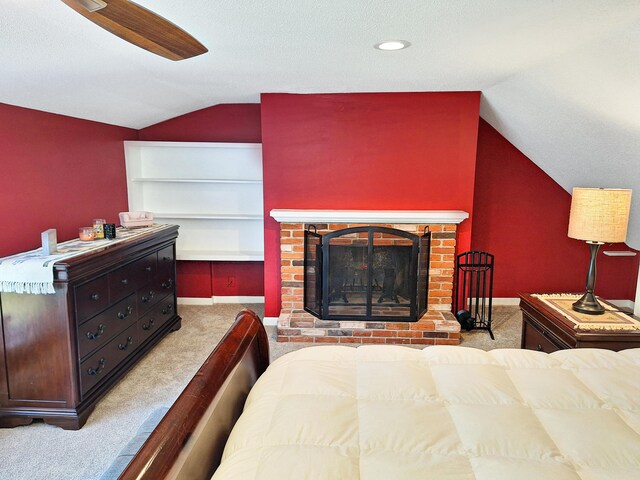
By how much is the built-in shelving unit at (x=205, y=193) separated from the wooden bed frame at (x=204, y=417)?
8.75 ft

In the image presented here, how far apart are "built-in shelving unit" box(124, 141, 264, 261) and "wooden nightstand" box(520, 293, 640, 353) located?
98.4 inches

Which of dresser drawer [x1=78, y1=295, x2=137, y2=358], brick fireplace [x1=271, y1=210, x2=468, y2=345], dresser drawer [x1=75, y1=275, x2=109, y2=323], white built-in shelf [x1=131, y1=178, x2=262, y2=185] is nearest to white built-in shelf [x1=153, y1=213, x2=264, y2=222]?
white built-in shelf [x1=131, y1=178, x2=262, y2=185]

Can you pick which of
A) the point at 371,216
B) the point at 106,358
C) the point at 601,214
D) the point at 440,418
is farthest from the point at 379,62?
the point at 106,358

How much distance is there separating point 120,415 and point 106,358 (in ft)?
1.28

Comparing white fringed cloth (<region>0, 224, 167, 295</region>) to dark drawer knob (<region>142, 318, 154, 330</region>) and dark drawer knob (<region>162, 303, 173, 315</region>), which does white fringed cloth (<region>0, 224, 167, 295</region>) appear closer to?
dark drawer knob (<region>142, 318, 154, 330</region>)

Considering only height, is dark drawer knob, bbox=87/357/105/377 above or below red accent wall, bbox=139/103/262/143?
below

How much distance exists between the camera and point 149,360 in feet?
11.1

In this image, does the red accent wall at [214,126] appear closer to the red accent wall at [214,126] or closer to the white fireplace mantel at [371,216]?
the red accent wall at [214,126]

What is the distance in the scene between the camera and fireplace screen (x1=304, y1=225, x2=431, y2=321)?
3.74 m

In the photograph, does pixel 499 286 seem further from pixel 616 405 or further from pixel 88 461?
pixel 88 461

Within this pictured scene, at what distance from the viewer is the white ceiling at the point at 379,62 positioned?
5.92 feet

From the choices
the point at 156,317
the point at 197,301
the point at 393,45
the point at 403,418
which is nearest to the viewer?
the point at 403,418

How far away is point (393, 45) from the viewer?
2318 mm

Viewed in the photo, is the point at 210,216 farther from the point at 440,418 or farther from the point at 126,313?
the point at 440,418
